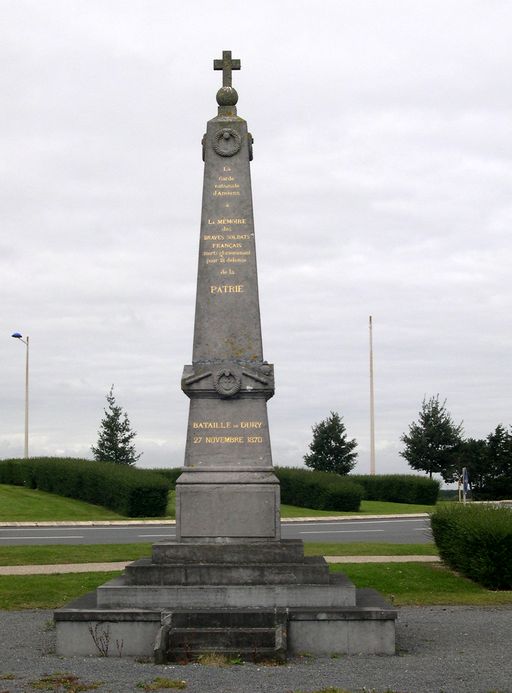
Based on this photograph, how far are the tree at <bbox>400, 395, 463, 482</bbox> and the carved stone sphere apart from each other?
132 ft

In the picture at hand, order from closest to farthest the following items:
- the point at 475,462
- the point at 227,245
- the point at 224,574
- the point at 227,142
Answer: the point at 224,574
the point at 227,245
the point at 227,142
the point at 475,462

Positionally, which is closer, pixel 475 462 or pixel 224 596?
pixel 224 596

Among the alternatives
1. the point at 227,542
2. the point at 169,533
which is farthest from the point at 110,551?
the point at 227,542

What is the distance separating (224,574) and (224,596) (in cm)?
29

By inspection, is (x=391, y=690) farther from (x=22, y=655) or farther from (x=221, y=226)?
(x=221, y=226)

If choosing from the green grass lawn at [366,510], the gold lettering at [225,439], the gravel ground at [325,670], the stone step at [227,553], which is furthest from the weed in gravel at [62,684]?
the green grass lawn at [366,510]

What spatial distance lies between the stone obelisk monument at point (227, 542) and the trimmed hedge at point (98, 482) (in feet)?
63.9

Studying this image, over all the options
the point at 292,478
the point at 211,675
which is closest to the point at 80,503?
the point at 292,478

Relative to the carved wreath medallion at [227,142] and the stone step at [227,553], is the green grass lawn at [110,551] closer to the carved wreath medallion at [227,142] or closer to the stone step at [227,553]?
the stone step at [227,553]

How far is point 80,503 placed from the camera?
33.3m

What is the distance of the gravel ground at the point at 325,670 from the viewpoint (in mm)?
7953

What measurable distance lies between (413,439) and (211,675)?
4375cm

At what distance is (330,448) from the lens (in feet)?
165

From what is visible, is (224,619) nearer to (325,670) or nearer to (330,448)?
(325,670)
